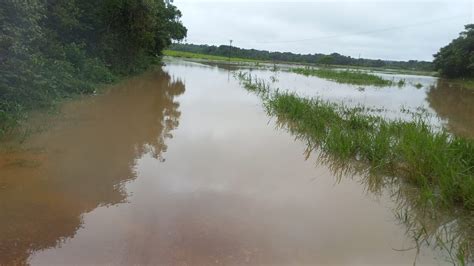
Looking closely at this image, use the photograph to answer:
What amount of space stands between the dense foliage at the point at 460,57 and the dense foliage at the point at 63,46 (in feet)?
102

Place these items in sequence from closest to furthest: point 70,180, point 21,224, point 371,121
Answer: point 21,224, point 70,180, point 371,121

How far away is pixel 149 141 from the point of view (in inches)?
285

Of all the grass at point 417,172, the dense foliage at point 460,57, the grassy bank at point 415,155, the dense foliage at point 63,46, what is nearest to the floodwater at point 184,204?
the grass at point 417,172

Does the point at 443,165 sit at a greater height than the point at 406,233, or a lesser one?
greater

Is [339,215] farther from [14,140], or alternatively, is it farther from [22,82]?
[22,82]

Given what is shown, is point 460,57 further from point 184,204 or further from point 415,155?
point 184,204

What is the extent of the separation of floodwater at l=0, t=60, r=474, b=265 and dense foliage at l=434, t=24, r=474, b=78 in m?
36.4

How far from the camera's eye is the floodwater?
3.32 metres

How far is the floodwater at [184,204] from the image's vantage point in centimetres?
A: 332

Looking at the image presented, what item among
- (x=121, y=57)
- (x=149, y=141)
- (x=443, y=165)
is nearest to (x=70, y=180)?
(x=149, y=141)

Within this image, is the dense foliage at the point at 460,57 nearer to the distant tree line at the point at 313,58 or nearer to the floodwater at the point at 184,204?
the distant tree line at the point at 313,58

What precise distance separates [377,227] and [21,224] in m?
3.61

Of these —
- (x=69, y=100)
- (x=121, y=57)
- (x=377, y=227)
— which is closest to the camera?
(x=377, y=227)

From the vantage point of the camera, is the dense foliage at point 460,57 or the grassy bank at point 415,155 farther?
the dense foliage at point 460,57
